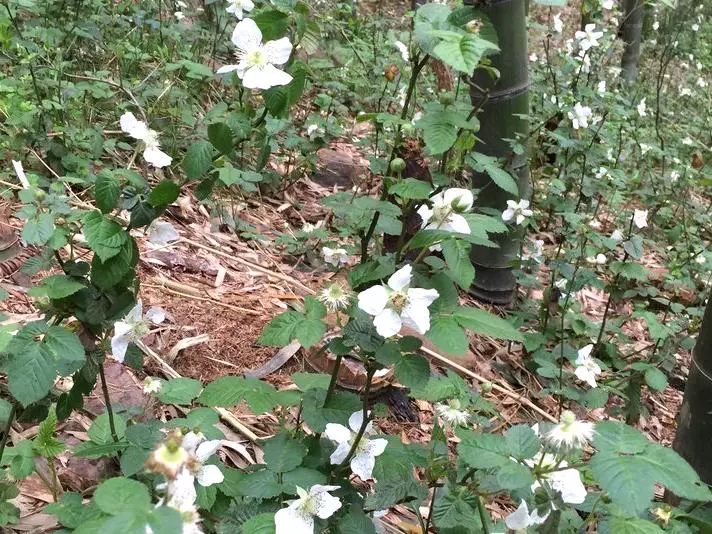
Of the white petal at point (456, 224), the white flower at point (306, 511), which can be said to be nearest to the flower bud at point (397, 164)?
the white petal at point (456, 224)

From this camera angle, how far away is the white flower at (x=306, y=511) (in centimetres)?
115

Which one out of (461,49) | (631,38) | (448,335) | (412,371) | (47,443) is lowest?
(47,443)

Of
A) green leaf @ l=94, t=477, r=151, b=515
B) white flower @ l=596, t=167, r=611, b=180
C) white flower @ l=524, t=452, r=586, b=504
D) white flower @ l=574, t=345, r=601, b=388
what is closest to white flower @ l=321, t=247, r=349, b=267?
white flower @ l=574, t=345, r=601, b=388

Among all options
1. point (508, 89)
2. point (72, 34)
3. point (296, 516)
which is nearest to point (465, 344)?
point (296, 516)

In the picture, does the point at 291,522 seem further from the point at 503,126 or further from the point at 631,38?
the point at 631,38

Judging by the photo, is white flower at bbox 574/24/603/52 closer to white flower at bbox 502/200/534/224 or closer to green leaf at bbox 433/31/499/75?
white flower at bbox 502/200/534/224

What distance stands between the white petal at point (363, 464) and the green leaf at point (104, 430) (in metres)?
0.50

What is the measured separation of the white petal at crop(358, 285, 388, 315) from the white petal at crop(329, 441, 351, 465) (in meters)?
0.34

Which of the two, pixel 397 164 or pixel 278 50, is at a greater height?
pixel 278 50

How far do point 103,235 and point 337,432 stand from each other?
58cm

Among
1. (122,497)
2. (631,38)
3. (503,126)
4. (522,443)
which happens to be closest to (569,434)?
(522,443)

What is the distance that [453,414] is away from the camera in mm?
1523

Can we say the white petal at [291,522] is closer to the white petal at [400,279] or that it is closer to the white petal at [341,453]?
the white petal at [341,453]

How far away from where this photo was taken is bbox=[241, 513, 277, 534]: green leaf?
1.13 m
